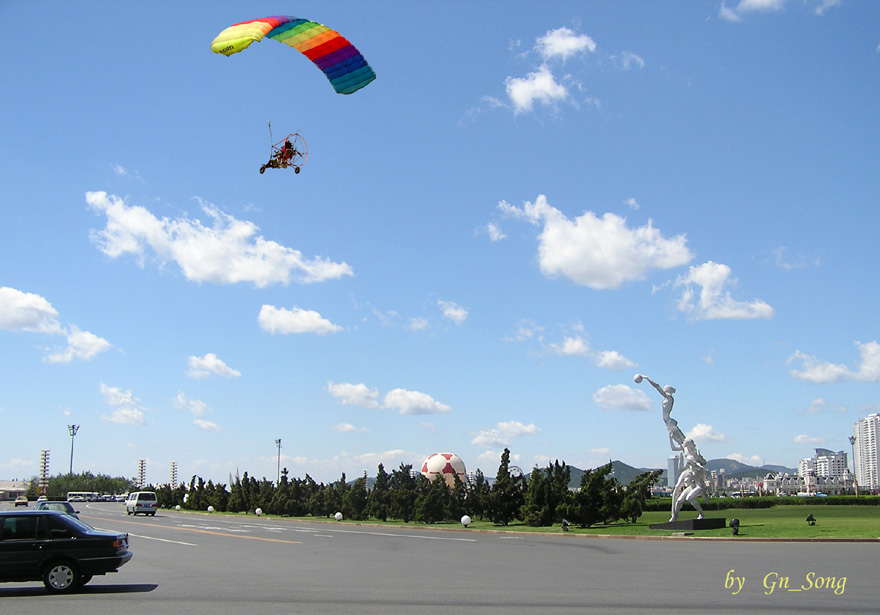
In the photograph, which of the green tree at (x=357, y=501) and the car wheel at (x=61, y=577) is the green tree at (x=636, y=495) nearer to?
the green tree at (x=357, y=501)

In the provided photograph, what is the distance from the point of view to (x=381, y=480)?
50938 mm


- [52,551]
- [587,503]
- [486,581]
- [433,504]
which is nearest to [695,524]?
[587,503]

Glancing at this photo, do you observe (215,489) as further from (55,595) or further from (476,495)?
(55,595)

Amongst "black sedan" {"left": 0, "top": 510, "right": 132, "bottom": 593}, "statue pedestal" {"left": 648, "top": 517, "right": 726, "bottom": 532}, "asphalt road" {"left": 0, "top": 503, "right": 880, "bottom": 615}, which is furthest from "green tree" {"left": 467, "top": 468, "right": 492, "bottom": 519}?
"black sedan" {"left": 0, "top": 510, "right": 132, "bottom": 593}

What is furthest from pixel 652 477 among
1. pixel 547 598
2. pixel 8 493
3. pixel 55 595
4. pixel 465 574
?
pixel 8 493

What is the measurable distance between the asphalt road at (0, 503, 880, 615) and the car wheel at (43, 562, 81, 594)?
0.30 meters

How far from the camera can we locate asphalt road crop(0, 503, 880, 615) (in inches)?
468

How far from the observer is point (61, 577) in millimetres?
14258

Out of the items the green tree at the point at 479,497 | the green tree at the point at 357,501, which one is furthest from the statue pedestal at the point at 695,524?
the green tree at the point at 357,501

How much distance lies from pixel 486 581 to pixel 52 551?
27.5 feet

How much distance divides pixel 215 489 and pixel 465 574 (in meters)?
58.5

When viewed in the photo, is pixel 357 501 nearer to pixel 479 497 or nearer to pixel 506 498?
pixel 479 497

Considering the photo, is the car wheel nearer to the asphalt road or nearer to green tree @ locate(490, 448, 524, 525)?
the asphalt road

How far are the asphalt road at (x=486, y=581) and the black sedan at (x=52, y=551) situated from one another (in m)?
0.40
